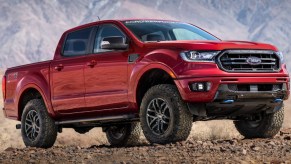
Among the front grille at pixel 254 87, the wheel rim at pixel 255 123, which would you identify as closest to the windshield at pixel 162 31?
the wheel rim at pixel 255 123

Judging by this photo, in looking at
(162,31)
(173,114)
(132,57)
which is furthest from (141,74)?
(162,31)

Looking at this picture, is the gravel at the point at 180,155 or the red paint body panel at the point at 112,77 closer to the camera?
the gravel at the point at 180,155

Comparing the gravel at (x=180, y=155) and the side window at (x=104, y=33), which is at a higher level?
the side window at (x=104, y=33)

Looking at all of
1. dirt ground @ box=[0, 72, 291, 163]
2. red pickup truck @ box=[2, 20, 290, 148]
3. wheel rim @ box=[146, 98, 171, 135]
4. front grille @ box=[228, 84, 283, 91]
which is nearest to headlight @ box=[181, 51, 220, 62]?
red pickup truck @ box=[2, 20, 290, 148]

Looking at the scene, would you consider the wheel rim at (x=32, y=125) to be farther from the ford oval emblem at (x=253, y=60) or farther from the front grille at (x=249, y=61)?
the ford oval emblem at (x=253, y=60)

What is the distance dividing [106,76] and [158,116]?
1.11m

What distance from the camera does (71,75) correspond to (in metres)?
10.0

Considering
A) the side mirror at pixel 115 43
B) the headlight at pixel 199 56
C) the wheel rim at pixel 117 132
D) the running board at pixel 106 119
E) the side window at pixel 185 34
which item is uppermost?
the side window at pixel 185 34

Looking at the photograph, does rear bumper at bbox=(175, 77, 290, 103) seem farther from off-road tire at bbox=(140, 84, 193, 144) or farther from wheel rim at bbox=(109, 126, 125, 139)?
wheel rim at bbox=(109, 126, 125, 139)

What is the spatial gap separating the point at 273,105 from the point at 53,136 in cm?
379

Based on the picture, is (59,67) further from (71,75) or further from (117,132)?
(117,132)

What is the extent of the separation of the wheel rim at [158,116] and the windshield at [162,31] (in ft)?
3.46

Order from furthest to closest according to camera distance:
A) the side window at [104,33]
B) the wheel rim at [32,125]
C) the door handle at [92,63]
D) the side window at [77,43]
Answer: the wheel rim at [32,125] < the side window at [77,43] < the side window at [104,33] < the door handle at [92,63]

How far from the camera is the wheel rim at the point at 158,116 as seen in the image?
27.9ft
